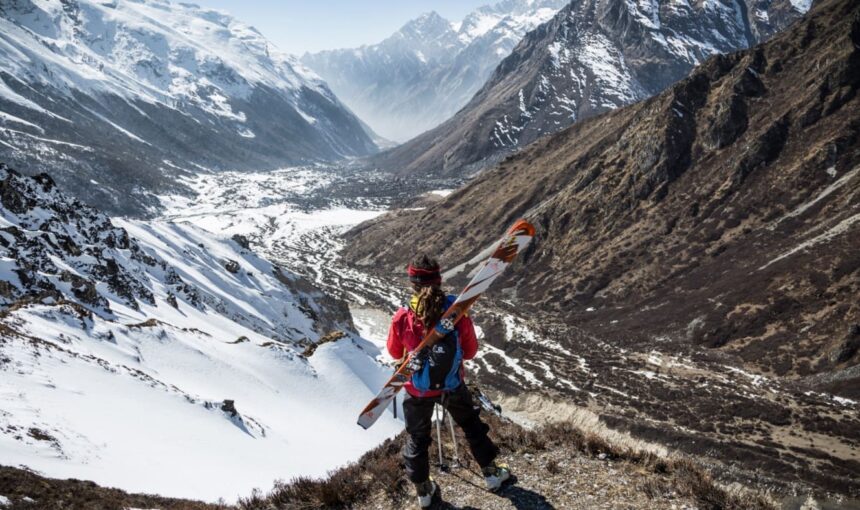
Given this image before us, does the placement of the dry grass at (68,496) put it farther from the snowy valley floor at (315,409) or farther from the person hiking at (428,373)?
the person hiking at (428,373)

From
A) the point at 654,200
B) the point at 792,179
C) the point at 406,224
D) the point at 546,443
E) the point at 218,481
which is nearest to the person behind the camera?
the point at 546,443

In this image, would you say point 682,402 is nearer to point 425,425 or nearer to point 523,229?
point 523,229

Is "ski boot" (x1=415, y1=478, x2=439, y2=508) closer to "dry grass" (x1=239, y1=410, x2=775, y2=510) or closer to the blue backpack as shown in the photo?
"dry grass" (x1=239, y1=410, x2=775, y2=510)

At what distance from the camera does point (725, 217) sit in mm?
87625

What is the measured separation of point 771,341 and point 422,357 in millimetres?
67197

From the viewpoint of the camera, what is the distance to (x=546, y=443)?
1095 cm

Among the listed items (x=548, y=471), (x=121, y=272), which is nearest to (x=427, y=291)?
(x=548, y=471)

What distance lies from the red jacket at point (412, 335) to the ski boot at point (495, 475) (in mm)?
1715

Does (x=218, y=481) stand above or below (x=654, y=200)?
below

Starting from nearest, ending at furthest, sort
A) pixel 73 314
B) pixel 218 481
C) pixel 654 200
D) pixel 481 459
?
pixel 481 459 → pixel 218 481 → pixel 73 314 → pixel 654 200

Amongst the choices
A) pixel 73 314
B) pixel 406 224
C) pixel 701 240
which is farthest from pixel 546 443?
pixel 406 224

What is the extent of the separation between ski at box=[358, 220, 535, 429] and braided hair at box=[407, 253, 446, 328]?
14cm

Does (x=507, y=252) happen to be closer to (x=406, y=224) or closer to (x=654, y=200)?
(x=654, y=200)

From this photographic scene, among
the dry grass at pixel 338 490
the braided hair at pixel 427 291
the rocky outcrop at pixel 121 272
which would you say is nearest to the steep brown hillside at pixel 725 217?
the rocky outcrop at pixel 121 272
